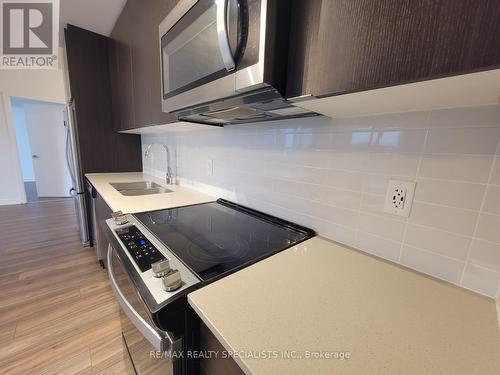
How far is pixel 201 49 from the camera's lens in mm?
731

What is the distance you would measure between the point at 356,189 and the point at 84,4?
7.60ft

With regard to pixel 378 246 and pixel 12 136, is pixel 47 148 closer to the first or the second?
pixel 12 136

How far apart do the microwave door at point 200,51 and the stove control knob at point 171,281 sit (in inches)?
20.6

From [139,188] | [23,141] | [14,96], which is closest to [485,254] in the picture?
[139,188]

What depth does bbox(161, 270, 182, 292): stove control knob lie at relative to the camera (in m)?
0.50

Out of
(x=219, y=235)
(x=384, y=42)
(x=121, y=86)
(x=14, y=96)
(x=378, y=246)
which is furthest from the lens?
(x=14, y=96)

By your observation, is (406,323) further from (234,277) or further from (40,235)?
(40,235)

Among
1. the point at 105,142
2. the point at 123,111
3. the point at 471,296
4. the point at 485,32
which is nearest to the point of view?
the point at 485,32

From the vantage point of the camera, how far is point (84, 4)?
1.59m

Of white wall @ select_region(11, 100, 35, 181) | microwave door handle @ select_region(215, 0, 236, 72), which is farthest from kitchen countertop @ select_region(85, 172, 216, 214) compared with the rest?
white wall @ select_region(11, 100, 35, 181)

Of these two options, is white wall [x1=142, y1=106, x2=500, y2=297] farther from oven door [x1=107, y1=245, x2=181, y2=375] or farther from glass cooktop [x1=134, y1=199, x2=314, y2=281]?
oven door [x1=107, y1=245, x2=181, y2=375]

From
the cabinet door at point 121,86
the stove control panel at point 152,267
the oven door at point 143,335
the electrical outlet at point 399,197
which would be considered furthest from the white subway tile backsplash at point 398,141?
the cabinet door at point 121,86

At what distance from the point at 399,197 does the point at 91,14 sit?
2533 millimetres

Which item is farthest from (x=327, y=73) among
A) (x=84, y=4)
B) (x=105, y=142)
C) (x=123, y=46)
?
(x=105, y=142)
